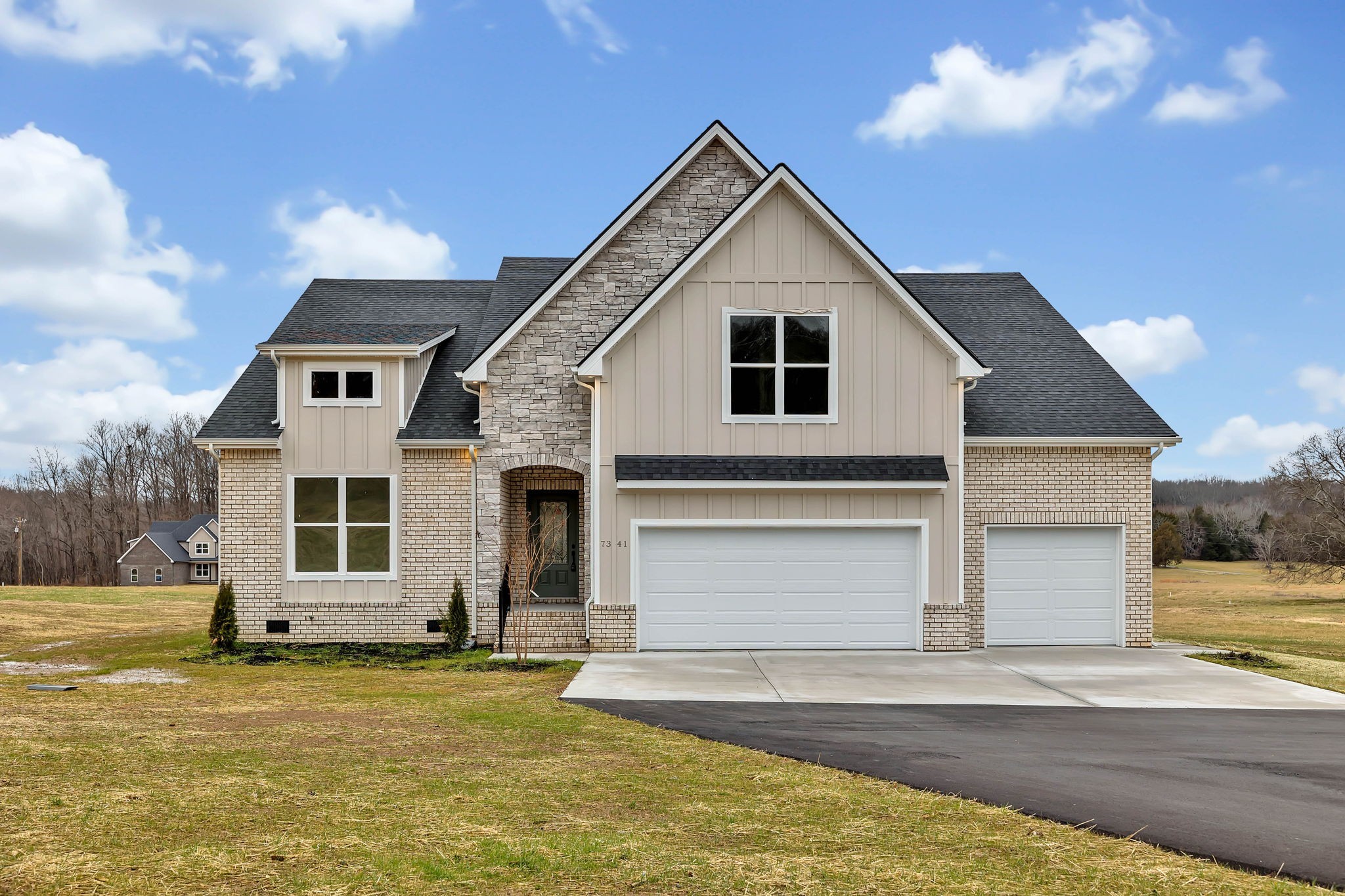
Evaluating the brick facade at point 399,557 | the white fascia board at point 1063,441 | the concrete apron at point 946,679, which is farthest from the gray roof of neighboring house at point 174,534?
the white fascia board at point 1063,441

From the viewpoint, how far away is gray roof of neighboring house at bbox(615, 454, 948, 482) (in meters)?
15.6

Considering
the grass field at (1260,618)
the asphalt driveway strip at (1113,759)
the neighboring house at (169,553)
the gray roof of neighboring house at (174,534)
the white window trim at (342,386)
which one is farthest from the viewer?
the gray roof of neighboring house at (174,534)

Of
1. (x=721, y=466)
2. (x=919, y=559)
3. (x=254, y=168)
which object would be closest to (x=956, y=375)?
(x=919, y=559)

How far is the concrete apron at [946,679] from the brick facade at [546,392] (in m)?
3.40

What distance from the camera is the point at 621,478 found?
1555 centimetres

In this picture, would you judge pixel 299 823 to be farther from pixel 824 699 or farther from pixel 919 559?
pixel 919 559

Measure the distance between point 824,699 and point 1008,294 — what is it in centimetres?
1269

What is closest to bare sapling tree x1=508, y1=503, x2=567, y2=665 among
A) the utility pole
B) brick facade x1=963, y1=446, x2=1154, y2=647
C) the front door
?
the front door

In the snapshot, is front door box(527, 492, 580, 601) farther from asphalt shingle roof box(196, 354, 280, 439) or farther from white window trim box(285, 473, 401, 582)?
asphalt shingle roof box(196, 354, 280, 439)

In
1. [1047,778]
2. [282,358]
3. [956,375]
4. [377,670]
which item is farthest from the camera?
[282,358]

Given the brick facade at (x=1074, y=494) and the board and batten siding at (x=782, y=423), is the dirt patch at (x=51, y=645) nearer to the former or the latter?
the board and batten siding at (x=782, y=423)

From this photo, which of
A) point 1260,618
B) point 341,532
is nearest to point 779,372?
point 341,532

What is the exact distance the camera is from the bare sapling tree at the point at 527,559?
15.6 m

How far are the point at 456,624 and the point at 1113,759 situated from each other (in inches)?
456
